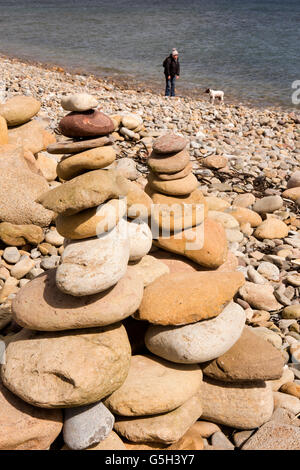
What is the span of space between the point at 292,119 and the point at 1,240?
32.8 ft

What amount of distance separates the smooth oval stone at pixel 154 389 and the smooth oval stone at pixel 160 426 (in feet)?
0.31

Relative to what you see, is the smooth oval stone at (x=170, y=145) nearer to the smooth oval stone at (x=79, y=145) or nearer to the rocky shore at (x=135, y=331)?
the rocky shore at (x=135, y=331)

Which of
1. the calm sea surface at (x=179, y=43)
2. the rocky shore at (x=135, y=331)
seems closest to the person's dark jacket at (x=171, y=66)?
the calm sea surface at (x=179, y=43)

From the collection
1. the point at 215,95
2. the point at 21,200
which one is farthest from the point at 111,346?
the point at 215,95

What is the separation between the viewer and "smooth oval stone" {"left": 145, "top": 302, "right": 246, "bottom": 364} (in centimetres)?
319

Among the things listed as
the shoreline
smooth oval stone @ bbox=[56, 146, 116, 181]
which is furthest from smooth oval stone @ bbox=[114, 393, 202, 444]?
the shoreline

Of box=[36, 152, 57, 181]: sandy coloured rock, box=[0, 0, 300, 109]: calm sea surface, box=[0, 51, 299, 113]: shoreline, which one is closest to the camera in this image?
box=[36, 152, 57, 181]: sandy coloured rock

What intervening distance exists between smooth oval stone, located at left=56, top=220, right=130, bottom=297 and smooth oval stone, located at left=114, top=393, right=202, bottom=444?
101 centimetres

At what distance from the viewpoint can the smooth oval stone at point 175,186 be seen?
424cm

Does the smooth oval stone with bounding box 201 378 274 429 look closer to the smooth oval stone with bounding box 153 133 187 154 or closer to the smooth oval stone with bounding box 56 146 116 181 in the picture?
the smooth oval stone with bounding box 56 146 116 181

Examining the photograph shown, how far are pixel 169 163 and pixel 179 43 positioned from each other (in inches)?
969

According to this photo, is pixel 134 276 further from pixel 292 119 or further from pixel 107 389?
pixel 292 119

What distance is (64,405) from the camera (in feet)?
9.24

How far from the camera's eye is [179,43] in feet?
85.7
